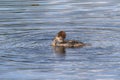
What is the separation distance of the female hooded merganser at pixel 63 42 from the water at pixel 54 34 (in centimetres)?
18

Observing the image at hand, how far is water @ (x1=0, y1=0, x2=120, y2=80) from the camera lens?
56.0 ft

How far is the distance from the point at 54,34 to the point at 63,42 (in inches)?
42.5

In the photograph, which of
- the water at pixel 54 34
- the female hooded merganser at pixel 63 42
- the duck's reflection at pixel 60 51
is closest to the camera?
the water at pixel 54 34

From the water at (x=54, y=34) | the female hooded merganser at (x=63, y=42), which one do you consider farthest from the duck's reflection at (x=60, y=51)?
the female hooded merganser at (x=63, y=42)

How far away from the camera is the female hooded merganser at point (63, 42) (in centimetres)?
2016

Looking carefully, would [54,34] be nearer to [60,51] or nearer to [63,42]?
[63,42]

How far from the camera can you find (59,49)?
67.6 ft

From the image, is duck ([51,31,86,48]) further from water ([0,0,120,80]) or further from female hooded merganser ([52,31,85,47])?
water ([0,0,120,80])

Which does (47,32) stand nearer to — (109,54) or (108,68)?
(109,54)

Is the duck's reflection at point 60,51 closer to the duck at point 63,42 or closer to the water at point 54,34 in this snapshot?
the water at point 54,34

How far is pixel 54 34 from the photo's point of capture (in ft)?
72.5

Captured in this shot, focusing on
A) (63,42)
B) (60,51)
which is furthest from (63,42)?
(60,51)

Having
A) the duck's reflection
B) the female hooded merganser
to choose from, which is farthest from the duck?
the duck's reflection

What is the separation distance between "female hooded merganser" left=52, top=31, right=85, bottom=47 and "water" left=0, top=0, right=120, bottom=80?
181 millimetres
